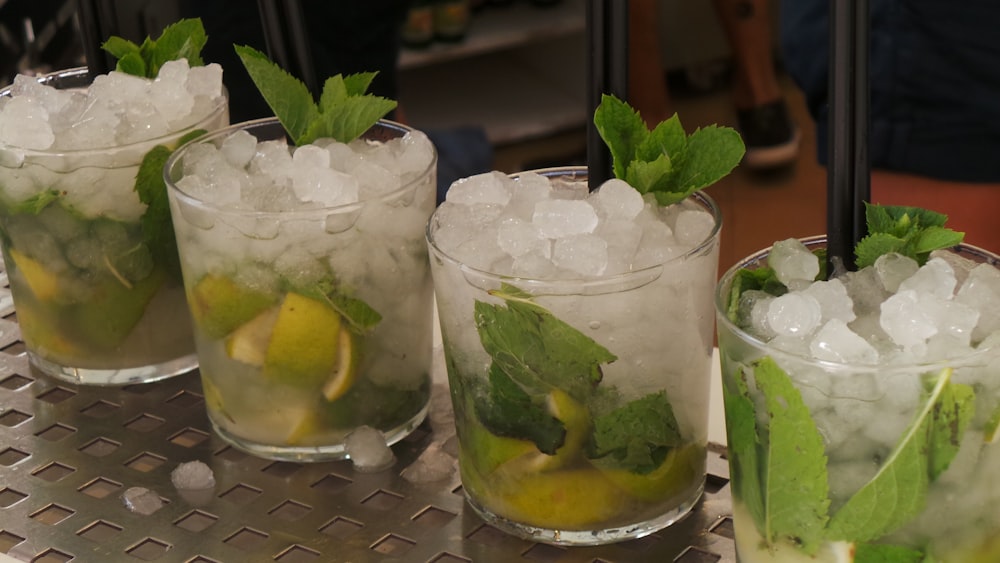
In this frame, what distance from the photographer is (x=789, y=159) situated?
383 cm

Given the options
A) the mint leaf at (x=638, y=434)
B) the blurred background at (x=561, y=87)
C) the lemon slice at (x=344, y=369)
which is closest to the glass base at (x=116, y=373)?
the lemon slice at (x=344, y=369)

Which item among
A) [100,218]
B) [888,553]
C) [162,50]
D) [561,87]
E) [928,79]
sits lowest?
[561,87]

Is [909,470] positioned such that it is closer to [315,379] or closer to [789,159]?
[315,379]

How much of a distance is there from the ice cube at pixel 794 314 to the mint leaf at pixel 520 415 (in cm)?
16

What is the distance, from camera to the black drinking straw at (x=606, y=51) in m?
0.78

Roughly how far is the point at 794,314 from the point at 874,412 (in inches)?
2.6

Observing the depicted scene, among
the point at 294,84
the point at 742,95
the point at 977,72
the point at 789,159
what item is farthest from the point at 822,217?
the point at 294,84

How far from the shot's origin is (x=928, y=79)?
6.04 feet

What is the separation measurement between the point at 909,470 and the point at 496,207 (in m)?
0.31

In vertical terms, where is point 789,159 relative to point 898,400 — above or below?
below

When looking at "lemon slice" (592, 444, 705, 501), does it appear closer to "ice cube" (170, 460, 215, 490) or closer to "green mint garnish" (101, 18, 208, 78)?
"ice cube" (170, 460, 215, 490)

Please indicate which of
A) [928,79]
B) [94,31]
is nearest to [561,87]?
[928,79]

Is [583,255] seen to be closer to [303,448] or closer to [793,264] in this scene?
[793,264]

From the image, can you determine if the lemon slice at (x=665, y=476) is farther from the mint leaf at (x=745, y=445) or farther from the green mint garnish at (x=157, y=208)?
the green mint garnish at (x=157, y=208)
